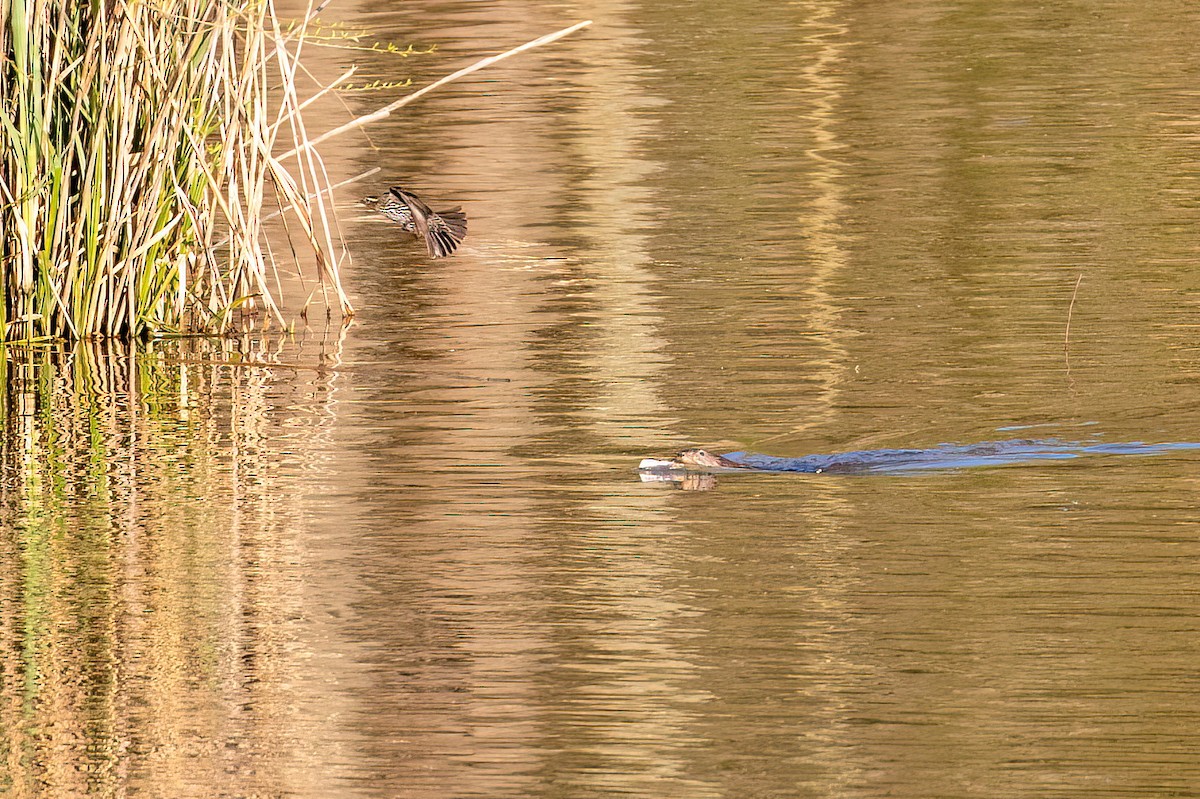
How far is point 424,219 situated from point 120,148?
4.61 ft

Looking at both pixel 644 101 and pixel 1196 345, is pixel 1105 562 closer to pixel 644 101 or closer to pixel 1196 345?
pixel 1196 345

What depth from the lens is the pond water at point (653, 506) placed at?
446cm

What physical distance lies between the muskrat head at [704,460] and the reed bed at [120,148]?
1948mm

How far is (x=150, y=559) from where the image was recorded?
5.76 metres

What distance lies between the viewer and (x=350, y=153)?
12.2 metres

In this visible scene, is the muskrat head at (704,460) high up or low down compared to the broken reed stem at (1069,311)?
up

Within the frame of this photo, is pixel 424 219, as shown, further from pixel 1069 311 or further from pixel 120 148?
pixel 1069 311

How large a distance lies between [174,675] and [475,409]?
7.81 feet

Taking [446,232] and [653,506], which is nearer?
[653,506]

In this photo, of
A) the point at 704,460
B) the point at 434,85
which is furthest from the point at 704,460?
the point at 434,85

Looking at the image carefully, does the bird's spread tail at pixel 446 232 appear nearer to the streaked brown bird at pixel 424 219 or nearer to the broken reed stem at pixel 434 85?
the streaked brown bird at pixel 424 219

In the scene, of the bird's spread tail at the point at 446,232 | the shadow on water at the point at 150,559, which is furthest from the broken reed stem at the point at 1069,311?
the shadow on water at the point at 150,559

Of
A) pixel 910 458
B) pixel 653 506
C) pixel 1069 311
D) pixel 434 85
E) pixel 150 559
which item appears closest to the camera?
pixel 150 559

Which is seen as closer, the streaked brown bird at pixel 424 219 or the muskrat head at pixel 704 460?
the muskrat head at pixel 704 460
